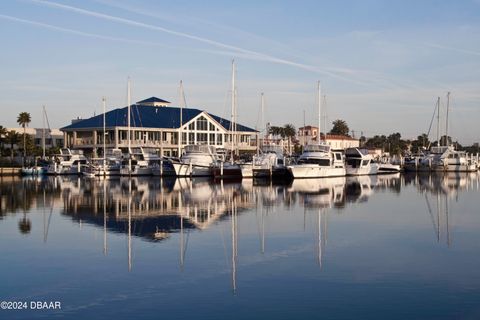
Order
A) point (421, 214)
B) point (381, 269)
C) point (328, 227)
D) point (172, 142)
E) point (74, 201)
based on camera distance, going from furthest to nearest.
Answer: point (172, 142) → point (74, 201) → point (421, 214) → point (328, 227) → point (381, 269)

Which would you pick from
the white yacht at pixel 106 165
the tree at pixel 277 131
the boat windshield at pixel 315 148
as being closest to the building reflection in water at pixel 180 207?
the boat windshield at pixel 315 148

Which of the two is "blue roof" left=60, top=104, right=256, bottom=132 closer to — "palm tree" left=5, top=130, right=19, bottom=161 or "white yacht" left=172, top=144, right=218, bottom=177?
"palm tree" left=5, top=130, right=19, bottom=161

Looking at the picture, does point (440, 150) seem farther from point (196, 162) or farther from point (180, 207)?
point (180, 207)

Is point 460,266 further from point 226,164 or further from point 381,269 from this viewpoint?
point 226,164

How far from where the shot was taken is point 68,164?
86375 millimetres

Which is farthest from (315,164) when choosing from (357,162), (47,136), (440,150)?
(47,136)

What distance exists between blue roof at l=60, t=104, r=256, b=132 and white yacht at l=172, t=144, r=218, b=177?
24541 mm

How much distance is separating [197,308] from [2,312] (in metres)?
4.50

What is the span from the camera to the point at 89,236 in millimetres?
25812

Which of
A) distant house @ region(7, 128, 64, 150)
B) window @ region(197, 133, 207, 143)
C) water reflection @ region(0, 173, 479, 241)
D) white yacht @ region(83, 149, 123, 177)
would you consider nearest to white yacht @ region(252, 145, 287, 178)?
water reflection @ region(0, 173, 479, 241)

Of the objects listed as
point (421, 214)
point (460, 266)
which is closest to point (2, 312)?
point (460, 266)

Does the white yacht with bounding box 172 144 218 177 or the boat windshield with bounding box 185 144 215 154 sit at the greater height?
the boat windshield with bounding box 185 144 215 154

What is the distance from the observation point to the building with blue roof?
97500mm

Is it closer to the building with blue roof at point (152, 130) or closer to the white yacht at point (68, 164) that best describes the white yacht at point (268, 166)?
the building with blue roof at point (152, 130)
